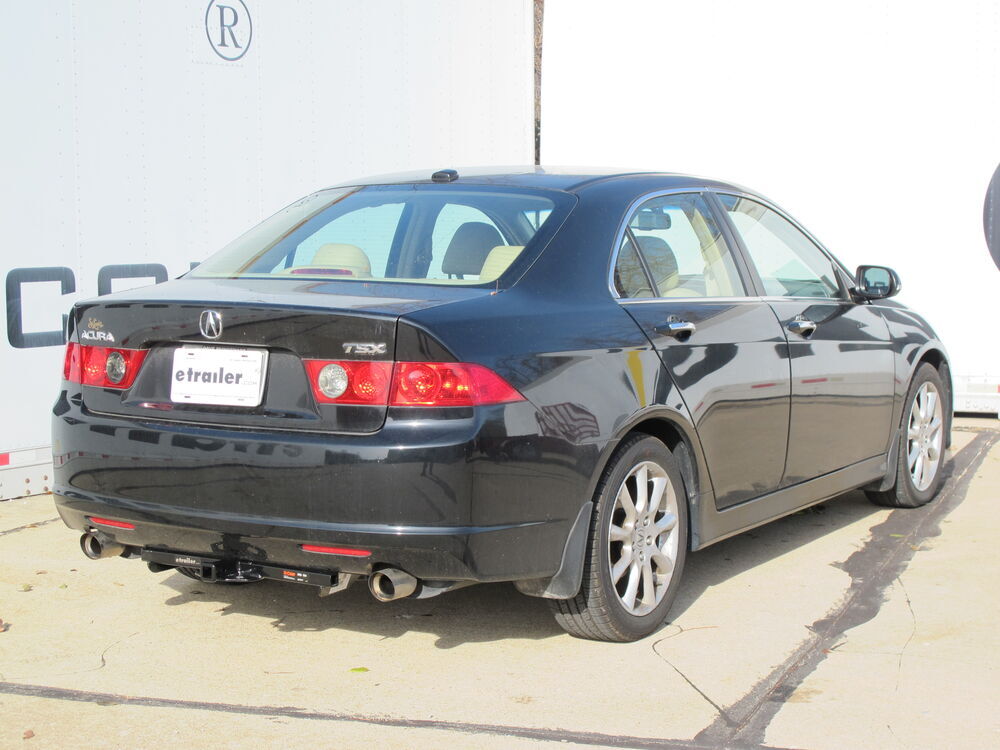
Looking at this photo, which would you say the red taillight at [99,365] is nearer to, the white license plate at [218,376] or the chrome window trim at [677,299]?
the white license plate at [218,376]

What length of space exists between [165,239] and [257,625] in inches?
121

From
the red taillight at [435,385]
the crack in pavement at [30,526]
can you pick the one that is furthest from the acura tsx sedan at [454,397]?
the crack in pavement at [30,526]

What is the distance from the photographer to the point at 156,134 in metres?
6.72

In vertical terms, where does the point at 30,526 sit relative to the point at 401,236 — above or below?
below

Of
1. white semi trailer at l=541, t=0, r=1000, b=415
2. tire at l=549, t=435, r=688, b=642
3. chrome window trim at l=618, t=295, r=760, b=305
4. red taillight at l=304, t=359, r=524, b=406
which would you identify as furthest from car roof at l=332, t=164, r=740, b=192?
white semi trailer at l=541, t=0, r=1000, b=415

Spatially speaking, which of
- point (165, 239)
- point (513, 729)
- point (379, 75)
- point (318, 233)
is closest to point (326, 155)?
point (379, 75)

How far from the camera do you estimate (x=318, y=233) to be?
470cm

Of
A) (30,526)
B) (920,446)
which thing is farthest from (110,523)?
(920,446)

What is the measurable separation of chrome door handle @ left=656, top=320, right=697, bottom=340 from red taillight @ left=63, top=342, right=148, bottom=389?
1.74 meters

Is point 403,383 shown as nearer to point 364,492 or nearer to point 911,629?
point 364,492

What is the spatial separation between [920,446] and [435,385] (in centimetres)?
376

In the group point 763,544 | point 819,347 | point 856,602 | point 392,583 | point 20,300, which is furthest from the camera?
point 20,300

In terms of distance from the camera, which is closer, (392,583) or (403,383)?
(403,383)

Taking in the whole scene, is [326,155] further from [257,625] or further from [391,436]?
[391,436]
